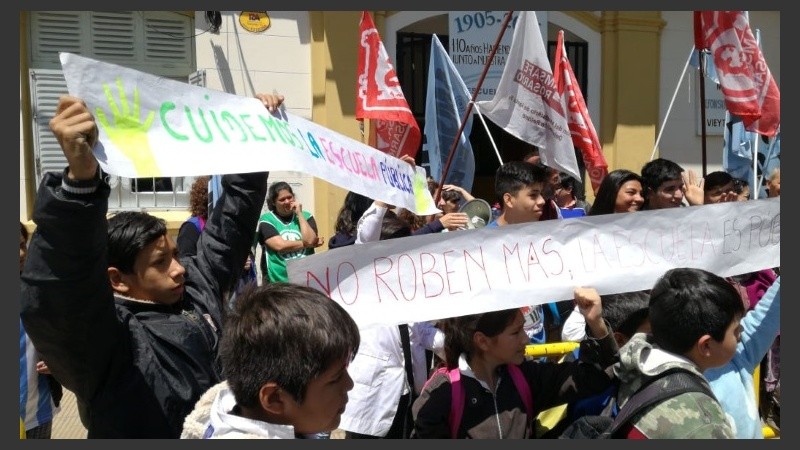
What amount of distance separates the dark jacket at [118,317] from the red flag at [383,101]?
325 centimetres

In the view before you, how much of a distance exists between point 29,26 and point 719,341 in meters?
8.65

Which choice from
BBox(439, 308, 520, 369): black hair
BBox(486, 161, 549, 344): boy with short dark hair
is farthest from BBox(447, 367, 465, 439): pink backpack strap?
BBox(486, 161, 549, 344): boy with short dark hair

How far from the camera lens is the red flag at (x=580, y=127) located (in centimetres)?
538

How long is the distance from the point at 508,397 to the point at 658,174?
2.28 metres

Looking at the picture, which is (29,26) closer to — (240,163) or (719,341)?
(240,163)

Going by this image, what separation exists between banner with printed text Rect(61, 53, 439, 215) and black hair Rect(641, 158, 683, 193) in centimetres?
221

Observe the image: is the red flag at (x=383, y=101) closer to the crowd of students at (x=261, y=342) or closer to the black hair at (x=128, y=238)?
the crowd of students at (x=261, y=342)

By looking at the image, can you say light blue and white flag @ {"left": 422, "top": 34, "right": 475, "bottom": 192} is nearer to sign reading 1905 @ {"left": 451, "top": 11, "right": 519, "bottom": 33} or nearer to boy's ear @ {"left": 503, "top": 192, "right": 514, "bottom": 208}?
boy's ear @ {"left": 503, "top": 192, "right": 514, "bottom": 208}

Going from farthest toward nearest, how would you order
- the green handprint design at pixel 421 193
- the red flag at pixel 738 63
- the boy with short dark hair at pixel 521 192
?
the red flag at pixel 738 63 → the boy with short dark hair at pixel 521 192 → the green handprint design at pixel 421 193

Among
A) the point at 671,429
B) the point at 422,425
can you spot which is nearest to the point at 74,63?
the point at 422,425

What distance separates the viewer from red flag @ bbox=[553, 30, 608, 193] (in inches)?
212

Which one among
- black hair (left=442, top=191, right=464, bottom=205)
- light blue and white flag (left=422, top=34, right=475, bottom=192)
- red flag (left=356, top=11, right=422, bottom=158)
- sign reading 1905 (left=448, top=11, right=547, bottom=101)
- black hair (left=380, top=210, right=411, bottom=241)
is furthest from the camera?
sign reading 1905 (left=448, top=11, right=547, bottom=101)

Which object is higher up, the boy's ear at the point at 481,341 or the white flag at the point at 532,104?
the white flag at the point at 532,104

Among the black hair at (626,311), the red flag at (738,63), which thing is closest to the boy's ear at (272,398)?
the black hair at (626,311)
